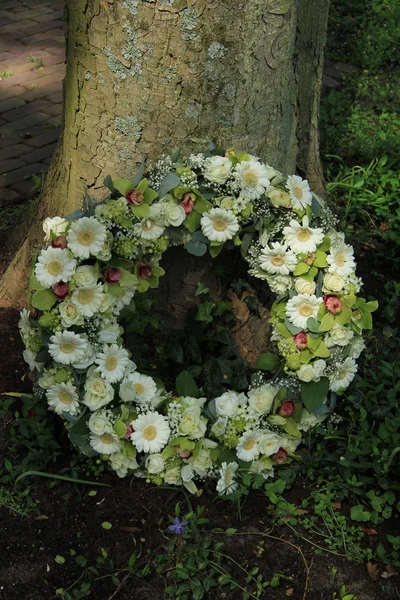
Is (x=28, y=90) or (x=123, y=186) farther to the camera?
(x=28, y=90)

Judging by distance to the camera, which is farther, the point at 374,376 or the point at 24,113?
the point at 24,113

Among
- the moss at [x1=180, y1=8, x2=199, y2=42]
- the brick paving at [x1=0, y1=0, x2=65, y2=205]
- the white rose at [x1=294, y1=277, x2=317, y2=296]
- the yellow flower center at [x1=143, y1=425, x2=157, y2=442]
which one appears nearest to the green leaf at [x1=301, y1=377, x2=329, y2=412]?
the white rose at [x1=294, y1=277, x2=317, y2=296]

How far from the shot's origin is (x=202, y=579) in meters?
2.62

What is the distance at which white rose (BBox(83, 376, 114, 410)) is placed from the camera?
2752mm

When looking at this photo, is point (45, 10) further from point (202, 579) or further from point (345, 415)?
point (202, 579)

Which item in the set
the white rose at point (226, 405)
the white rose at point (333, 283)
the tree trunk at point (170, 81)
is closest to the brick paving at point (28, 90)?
the tree trunk at point (170, 81)

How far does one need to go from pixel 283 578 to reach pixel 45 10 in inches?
220

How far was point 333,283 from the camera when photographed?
2.84m

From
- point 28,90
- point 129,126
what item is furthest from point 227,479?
point 28,90

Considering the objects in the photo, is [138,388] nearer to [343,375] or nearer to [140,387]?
[140,387]

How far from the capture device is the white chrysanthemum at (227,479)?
2.84 metres

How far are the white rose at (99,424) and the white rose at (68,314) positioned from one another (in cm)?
34

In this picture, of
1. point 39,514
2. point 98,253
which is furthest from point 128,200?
point 39,514

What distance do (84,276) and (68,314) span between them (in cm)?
14
